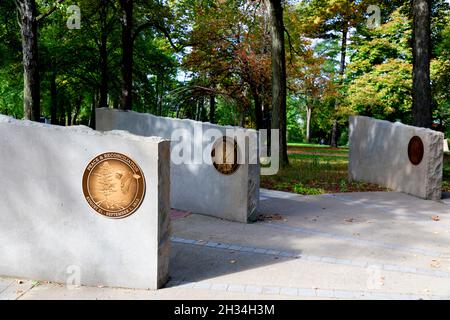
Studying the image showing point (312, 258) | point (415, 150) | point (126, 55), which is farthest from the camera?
point (126, 55)

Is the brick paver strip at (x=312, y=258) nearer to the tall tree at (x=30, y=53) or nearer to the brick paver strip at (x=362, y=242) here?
the brick paver strip at (x=362, y=242)

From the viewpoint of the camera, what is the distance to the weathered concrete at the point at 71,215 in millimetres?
4898

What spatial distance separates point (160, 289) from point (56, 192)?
158 cm

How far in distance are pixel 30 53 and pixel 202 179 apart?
5680 mm

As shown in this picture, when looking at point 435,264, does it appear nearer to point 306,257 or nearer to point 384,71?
point 306,257

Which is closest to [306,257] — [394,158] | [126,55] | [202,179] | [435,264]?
[435,264]

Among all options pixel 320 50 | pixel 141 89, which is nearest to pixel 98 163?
pixel 141 89

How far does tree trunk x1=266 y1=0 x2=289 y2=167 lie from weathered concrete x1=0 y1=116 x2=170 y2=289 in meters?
10.3

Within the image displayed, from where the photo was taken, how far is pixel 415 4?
13500 millimetres

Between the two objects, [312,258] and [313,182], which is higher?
[313,182]

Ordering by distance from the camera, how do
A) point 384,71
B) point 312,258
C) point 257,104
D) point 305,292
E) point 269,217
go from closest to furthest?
point 305,292, point 312,258, point 269,217, point 257,104, point 384,71

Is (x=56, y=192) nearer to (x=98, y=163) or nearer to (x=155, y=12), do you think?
(x=98, y=163)

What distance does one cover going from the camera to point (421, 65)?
1364 centimetres

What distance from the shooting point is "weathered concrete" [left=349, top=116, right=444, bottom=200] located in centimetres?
1055
